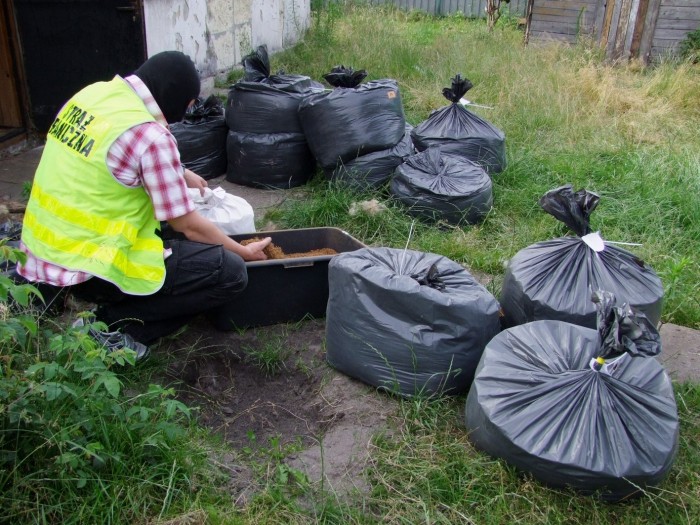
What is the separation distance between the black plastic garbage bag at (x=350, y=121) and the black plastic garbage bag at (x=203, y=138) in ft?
2.35

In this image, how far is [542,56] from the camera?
25.0ft

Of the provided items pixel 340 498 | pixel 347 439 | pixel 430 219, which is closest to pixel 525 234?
pixel 430 219

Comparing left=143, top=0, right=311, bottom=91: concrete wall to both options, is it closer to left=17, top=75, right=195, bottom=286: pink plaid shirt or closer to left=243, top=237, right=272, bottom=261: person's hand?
left=243, top=237, right=272, bottom=261: person's hand

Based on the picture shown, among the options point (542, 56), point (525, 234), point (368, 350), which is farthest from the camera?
point (542, 56)

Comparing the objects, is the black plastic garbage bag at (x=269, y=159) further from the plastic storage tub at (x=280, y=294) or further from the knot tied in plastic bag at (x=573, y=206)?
the knot tied in plastic bag at (x=573, y=206)

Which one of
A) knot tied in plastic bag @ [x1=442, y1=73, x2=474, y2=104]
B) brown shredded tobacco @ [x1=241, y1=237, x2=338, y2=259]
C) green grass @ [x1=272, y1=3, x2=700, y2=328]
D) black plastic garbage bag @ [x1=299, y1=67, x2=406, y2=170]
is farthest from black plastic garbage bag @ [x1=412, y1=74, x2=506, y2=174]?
brown shredded tobacco @ [x1=241, y1=237, x2=338, y2=259]

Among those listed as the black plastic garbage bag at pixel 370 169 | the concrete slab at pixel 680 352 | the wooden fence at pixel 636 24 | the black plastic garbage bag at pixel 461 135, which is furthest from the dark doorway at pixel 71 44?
the wooden fence at pixel 636 24

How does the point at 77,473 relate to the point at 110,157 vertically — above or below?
below

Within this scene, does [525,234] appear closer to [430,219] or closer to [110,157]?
[430,219]

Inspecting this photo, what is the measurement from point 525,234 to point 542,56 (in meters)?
4.42

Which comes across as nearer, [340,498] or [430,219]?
[340,498]

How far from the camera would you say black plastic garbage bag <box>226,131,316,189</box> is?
462cm

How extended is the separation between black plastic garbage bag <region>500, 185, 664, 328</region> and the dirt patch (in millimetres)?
677

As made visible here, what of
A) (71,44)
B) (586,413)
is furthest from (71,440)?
(71,44)
